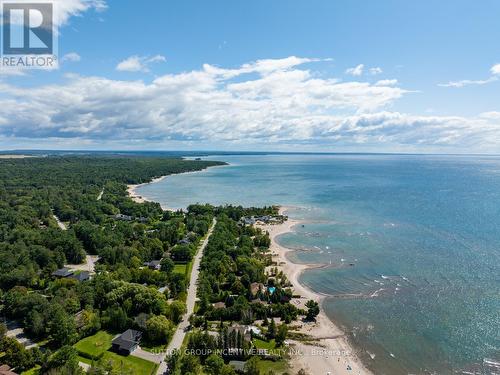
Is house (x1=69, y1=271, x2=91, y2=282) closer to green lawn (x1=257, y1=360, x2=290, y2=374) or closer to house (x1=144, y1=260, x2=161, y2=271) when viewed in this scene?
house (x1=144, y1=260, x2=161, y2=271)

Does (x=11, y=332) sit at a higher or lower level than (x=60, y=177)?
lower

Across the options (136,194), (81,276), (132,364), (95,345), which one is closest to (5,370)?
(95,345)

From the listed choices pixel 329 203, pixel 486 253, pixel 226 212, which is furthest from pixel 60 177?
pixel 486 253

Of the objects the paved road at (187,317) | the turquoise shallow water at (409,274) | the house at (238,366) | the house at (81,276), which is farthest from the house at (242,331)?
the house at (81,276)

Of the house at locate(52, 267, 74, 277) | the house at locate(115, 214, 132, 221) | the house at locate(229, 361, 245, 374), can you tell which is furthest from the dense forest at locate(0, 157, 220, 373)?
the house at locate(229, 361, 245, 374)

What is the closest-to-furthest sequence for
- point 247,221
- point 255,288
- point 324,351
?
point 324,351, point 255,288, point 247,221

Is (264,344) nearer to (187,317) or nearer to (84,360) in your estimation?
(187,317)

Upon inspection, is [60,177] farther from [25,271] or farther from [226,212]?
[25,271]
